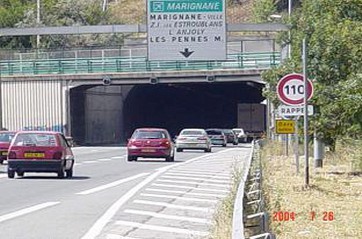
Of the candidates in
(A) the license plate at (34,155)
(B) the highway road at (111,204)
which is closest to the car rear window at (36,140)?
(A) the license plate at (34,155)

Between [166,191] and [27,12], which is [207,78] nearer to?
[166,191]

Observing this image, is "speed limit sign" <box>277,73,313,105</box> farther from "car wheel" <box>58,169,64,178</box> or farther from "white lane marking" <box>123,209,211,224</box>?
"car wheel" <box>58,169,64,178</box>

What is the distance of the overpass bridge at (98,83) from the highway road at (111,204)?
31.5 meters

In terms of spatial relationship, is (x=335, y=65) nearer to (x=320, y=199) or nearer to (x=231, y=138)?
(x=320, y=199)

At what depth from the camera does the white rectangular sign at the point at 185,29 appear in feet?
117

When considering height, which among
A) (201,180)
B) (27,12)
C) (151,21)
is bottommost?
(201,180)

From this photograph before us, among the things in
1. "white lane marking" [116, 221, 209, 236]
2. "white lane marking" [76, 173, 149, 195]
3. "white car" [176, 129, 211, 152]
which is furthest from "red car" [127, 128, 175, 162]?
"white lane marking" [116, 221, 209, 236]

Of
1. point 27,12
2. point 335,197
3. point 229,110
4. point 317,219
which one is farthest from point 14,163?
point 27,12

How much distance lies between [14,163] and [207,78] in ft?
118

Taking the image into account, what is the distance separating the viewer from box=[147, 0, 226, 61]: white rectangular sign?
3581 cm

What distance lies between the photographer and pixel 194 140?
55.9m

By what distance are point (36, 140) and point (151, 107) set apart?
202ft

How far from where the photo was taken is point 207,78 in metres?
63.2

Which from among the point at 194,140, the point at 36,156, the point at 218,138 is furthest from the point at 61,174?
the point at 218,138
